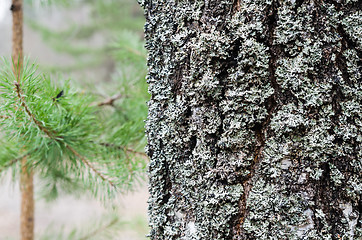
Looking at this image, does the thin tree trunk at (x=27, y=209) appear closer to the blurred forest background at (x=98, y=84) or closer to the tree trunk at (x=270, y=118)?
→ the blurred forest background at (x=98, y=84)

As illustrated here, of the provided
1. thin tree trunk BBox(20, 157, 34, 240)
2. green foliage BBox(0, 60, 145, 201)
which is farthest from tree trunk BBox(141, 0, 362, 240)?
thin tree trunk BBox(20, 157, 34, 240)

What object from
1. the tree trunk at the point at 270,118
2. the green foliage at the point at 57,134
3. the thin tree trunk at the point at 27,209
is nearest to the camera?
the tree trunk at the point at 270,118

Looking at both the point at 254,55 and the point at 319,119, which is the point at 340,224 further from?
the point at 254,55

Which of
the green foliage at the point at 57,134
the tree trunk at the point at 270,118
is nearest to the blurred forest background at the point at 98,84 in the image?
the green foliage at the point at 57,134

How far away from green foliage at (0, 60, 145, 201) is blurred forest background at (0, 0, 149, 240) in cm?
6

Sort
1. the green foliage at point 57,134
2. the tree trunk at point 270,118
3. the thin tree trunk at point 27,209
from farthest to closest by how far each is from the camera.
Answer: the thin tree trunk at point 27,209 → the green foliage at point 57,134 → the tree trunk at point 270,118

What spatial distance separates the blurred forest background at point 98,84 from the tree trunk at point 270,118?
437 millimetres

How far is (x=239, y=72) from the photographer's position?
553 mm

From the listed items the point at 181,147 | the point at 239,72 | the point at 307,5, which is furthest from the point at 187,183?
the point at 307,5

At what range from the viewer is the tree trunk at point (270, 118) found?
20.8 inches

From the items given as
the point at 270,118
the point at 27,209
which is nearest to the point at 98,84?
the point at 27,209

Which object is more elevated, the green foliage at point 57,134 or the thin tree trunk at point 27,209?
the green foliage at point 57,134

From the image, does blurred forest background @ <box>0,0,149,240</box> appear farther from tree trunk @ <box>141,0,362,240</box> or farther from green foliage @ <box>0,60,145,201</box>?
tree trunk @ <box>141,0,362,240</box>

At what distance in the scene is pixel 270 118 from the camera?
1.81ft
